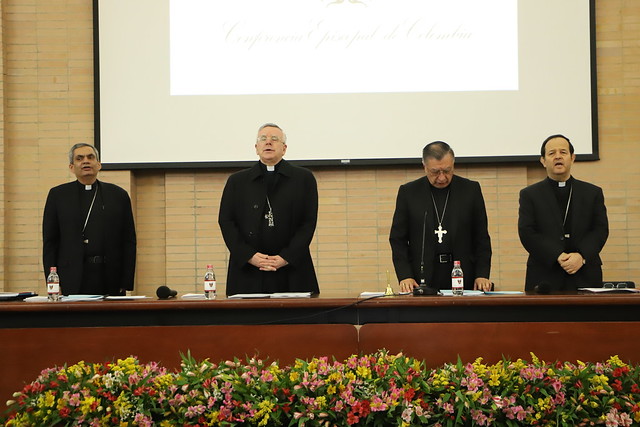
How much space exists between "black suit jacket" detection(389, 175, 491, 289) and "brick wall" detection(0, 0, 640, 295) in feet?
6.57

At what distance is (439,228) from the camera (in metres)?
4.57

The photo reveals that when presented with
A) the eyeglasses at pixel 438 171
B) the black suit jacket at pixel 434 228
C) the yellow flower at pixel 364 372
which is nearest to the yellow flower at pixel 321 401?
the yellow flower at pixel 364 372

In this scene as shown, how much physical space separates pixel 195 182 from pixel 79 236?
5.98 feet

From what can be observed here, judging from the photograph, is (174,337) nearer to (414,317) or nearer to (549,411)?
(414,317)

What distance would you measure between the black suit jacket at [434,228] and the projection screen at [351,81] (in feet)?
6.16

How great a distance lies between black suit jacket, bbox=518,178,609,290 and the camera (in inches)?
177

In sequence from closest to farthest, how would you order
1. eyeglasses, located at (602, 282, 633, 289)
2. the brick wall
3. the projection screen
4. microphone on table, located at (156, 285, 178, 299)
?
1. microphone on table, located at (156, 285, 178, 299)
2. eyeglasses, located at (602, 282, 633, 289)
3. the projection screen
4. the brick wall

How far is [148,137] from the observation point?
21.5 ft

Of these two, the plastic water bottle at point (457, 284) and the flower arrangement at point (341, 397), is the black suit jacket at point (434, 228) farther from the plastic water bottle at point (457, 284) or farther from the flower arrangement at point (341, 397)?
the flower arrangement at point (341, 397)

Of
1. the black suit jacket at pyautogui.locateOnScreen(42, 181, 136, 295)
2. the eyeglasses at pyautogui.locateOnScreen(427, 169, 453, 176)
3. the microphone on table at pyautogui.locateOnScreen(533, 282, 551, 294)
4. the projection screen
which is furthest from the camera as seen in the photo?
the projection screen

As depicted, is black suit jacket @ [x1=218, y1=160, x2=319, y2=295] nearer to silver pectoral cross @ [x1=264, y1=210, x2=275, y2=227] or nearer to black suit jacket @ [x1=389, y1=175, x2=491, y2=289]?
silver pectoral cross @ [x1=264, y1=210, x2=275, y2=227]

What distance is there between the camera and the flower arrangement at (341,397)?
7.32ft

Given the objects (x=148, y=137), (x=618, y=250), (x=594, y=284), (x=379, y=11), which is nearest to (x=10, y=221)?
(x=148, y=137)

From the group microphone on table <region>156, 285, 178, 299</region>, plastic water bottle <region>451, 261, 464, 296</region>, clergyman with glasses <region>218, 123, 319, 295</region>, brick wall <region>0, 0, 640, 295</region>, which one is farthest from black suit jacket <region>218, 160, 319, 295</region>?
brick wall <region>0, 0, 640, 295</region>
